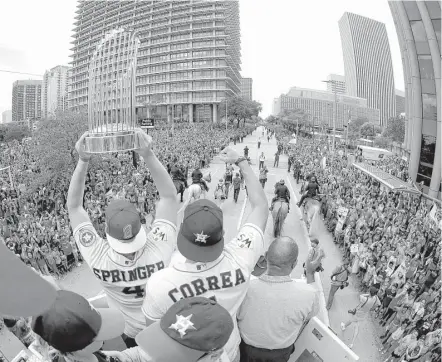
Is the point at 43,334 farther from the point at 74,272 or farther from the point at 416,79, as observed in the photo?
the point at 416,79

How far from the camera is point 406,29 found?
21.1 meters

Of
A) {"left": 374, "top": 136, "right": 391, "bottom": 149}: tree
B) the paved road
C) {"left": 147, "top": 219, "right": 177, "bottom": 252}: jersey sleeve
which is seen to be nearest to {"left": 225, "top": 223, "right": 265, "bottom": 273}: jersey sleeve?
{"left": 147, "top": 219, "right": 177, "bottom": 252}: jersey sleeve

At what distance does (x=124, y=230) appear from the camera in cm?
282

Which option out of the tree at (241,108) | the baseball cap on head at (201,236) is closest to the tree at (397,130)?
the tree at (241,108)

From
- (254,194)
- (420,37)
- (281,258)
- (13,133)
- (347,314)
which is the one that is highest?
(420,37)

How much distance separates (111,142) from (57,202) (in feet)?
54.7

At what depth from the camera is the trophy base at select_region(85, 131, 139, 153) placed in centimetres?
348

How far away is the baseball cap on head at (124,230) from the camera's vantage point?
2816 millimetres

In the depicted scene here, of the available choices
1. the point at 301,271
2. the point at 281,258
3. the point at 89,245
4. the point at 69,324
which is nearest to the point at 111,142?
the point at 89,245

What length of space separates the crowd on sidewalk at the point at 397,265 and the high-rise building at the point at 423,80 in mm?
4971

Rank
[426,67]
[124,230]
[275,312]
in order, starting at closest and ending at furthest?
[275,312] < [124,230] < [426,67]

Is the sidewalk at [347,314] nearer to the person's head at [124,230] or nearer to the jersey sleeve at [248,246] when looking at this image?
the jersey sleeve at [248,246]

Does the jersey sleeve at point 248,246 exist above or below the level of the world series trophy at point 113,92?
below

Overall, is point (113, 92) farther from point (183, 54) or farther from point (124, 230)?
point (183, 54)
